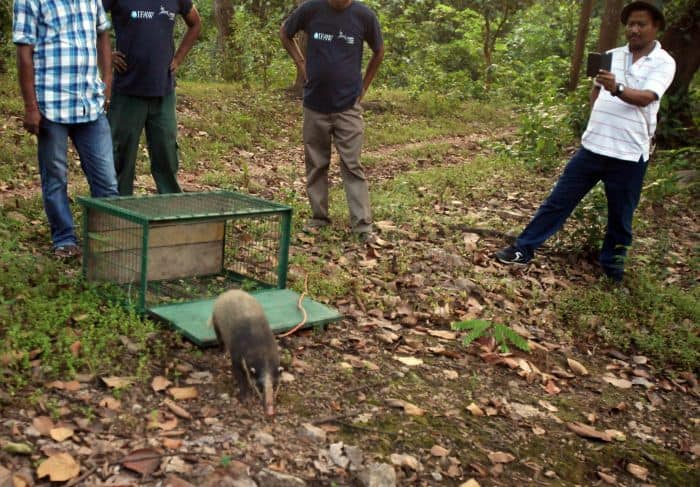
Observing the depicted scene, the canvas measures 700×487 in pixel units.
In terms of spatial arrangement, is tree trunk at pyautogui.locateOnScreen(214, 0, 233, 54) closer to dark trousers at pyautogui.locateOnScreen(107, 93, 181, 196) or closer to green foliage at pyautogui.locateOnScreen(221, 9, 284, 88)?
green foliage at pyautogui.locateOnScreen(221, 9, 284, 88)

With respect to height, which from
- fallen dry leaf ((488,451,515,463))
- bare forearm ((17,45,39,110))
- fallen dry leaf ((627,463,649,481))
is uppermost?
bare forearm ((17,45,39,110))

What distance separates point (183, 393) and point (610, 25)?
10.9m

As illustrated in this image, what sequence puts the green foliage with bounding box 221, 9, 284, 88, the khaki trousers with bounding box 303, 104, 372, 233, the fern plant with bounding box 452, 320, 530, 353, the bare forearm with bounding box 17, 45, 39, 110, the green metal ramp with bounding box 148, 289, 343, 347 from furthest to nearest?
the green foliage with bounding box 221, 9, 284, 88 → the khaki trousers with bounding box 303, 104, 372, 233 → the bare forearm with bounding box 17, 45, 39, 110 → the fern plant with bounding box 452, 320, 530, 353 → the green metal ramp with bounding box 148, 289, 343, 347

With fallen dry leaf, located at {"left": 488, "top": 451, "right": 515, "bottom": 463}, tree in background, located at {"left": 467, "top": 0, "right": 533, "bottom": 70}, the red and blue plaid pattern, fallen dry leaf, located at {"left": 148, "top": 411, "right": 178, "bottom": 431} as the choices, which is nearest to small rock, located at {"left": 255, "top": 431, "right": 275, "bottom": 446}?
fallen dry leaf, located at {"left": 148, "top": 411, "right": 178, "bottom": 431}

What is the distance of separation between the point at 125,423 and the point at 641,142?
14.8 ft

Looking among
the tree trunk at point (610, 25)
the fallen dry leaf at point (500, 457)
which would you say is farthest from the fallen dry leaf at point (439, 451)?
the tree trunk at point (610, 25)

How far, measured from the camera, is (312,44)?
267 inches

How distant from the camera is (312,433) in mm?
3752

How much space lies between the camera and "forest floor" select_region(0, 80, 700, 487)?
11.6 ft

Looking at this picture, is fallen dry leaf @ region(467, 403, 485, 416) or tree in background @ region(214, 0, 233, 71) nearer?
fallen dry leaf @ region(467, 403, 485, 416)

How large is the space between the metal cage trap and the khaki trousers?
5.39ft

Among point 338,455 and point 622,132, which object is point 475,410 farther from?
point 622,132

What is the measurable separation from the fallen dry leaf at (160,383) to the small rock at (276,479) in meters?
0.87

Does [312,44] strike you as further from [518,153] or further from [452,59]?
[452,59]
